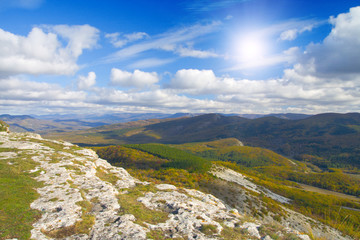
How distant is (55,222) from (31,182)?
43.8 feet

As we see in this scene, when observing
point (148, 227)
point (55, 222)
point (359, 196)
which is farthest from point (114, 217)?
point (359, 196)

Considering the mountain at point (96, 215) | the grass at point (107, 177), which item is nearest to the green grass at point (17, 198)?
the mountain at point (96, 215)

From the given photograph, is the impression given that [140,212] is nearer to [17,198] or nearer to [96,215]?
[96,215]

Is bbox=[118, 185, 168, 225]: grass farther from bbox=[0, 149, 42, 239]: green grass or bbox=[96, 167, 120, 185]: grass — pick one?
bbox=[96, 167, 120, 185]: grass

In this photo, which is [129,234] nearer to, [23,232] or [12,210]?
[23,232]

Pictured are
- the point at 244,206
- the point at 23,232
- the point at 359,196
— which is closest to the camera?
the point at 23,232

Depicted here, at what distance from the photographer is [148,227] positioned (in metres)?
16.5

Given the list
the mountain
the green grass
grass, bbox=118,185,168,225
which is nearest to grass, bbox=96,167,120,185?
the mountain

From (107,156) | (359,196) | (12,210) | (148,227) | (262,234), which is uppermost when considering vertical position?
(12,210)

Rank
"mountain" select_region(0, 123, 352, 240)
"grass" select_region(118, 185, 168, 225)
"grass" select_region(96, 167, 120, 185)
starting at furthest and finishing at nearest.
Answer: "grass" select_region(96, 167, 120, 185), "grass" select_region(118, 185, 168, 225), "mountain" select_region(0, 123, 352, 240)

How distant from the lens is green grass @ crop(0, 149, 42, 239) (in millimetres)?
13842

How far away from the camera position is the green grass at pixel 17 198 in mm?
13842

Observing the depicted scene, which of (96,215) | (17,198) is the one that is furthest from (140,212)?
(17,198)

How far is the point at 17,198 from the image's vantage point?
18.9m
